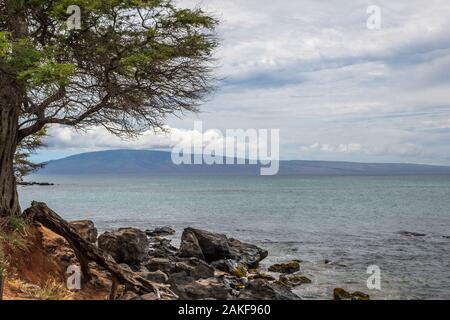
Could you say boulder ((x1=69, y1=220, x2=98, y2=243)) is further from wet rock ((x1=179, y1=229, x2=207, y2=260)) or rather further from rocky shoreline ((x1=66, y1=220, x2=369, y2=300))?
wet rock ((x1=179, y1=229, x2=207, y2=260))

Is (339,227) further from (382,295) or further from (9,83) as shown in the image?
(9,83)

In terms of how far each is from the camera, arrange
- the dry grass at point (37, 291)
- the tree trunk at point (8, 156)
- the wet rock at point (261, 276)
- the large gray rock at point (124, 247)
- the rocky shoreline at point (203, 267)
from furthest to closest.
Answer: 1. the wet rock at point (261, 276)
2. the large gray rock at point (124, 247)
3. the rocky shoreline at point (203, 267)
4. the tree trunk at point (8, 156)
5. the dry grass at point (37, 291)

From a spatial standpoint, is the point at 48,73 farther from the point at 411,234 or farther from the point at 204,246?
the point at 411,234

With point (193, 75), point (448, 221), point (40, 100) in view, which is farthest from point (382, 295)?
point (448, 221)

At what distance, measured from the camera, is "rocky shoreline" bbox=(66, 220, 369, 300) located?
17703 millimetres

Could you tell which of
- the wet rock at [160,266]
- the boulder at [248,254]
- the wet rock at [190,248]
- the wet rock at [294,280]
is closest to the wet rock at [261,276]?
the wet rock at [294,280]

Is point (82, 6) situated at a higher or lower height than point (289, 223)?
higher

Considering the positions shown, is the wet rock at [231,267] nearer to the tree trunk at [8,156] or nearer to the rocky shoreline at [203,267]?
the rocky shoreline at [203,267]

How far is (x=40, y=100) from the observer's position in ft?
53.6

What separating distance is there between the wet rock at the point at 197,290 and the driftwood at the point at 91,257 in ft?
8.09

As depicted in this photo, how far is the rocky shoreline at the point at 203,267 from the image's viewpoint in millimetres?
17703
